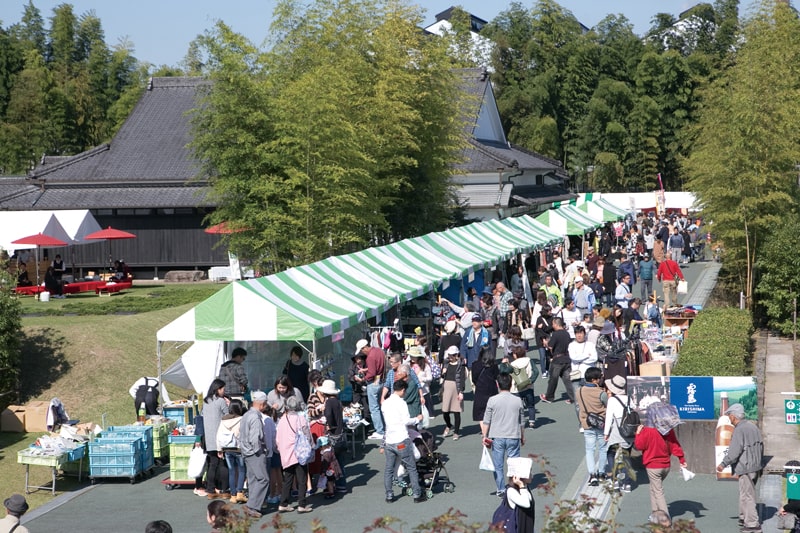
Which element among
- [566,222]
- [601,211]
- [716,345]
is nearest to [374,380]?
[716,345]

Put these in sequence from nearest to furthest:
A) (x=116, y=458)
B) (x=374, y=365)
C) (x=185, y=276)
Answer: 1. (x=116, y=458)
2. (x=374, y=365)
3. (x=185, y=276)

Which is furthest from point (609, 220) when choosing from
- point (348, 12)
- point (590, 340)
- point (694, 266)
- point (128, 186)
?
point (590, 340)

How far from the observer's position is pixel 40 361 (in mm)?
17922

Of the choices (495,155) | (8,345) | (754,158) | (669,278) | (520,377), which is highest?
(495,155)

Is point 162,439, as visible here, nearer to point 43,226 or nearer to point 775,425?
point 775,425

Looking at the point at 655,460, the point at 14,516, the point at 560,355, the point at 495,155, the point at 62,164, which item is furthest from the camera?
the point at 495,155

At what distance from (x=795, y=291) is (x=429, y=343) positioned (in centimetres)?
845

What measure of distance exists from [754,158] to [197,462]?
1577 cm

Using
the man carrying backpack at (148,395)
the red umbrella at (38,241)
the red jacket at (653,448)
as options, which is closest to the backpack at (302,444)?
the red jacket at (653,448)

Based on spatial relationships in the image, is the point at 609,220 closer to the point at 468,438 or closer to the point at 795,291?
the point at 795,291

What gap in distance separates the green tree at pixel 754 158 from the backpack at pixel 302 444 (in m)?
14.9

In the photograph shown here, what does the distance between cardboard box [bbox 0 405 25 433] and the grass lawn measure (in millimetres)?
130

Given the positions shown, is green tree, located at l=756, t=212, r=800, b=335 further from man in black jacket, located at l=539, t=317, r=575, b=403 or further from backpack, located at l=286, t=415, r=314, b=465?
backpack, located at l=286, t=415, r=314, b=465

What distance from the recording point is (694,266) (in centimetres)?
3584
